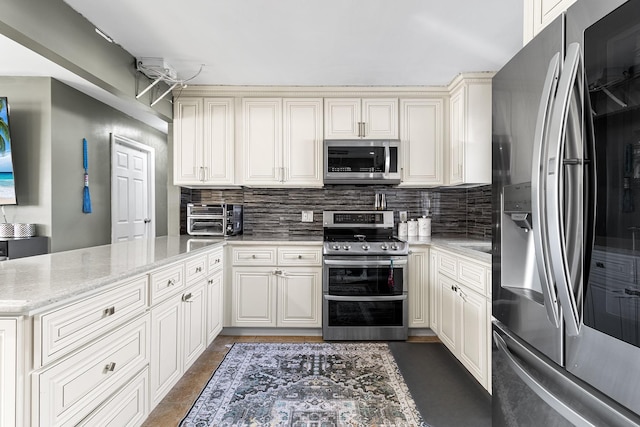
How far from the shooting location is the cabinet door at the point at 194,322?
7.47 ft

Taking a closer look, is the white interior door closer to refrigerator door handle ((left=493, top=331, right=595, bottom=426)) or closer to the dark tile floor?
the dark tile floor

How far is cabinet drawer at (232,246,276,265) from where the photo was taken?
324cm

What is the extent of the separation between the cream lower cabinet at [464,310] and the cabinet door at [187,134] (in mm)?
2370

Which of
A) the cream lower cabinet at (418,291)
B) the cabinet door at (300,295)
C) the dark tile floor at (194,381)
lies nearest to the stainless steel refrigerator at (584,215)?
the dark tile floor at (194,381)

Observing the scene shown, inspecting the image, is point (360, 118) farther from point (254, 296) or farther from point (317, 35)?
point (254, 296)

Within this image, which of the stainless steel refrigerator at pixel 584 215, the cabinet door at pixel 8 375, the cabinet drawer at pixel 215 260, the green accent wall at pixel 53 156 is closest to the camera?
the stainless steel refrigerator at pixel 584 215

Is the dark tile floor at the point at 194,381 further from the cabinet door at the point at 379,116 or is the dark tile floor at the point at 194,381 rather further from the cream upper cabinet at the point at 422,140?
the cabinet door at the point at 379,116

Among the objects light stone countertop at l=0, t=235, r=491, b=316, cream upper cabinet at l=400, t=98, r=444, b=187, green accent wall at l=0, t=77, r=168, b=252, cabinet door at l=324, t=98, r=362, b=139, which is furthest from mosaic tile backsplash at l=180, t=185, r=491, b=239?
light stone countertop at l=0, t=235, r=491, b=316

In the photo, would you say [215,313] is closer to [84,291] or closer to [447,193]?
[84,291]

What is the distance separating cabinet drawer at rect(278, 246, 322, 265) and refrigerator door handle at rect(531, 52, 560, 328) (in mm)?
2430

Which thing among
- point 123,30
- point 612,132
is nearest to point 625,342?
point 612,132

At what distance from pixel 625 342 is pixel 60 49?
107 inches

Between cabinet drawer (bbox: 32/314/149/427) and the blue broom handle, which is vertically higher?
the blue broom handle

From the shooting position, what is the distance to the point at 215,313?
2.92m
